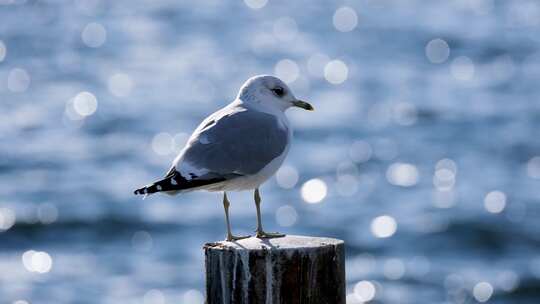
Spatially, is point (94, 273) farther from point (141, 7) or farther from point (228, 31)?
point (141, 7)

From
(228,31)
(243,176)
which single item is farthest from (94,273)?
(228,31)

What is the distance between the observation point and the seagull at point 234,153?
5148 mm

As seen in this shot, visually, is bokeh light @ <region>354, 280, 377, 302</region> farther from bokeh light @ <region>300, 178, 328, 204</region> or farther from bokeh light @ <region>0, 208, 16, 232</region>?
bokeh light @ <region>0, 208, 16, 232</region>

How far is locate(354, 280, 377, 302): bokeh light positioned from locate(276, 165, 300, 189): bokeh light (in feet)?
8.02

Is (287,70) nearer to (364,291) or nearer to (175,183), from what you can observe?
(364,291)

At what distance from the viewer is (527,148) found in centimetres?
1562

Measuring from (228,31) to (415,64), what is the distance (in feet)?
12.7

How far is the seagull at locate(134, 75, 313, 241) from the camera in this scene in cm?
515

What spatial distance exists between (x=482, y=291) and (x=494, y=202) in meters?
2.22

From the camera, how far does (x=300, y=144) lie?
1526 cm

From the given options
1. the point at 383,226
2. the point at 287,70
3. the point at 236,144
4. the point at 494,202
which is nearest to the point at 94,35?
the point at 287,70

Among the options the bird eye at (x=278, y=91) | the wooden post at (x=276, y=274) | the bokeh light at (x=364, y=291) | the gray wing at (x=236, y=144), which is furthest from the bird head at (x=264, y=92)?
the bokeh light at (x=364, y=291)

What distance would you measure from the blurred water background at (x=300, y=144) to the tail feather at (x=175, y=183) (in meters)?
6.10

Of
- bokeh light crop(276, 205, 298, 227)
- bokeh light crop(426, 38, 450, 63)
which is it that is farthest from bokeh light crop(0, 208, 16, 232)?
bokeh light crop(426, 38, 450, 63)
